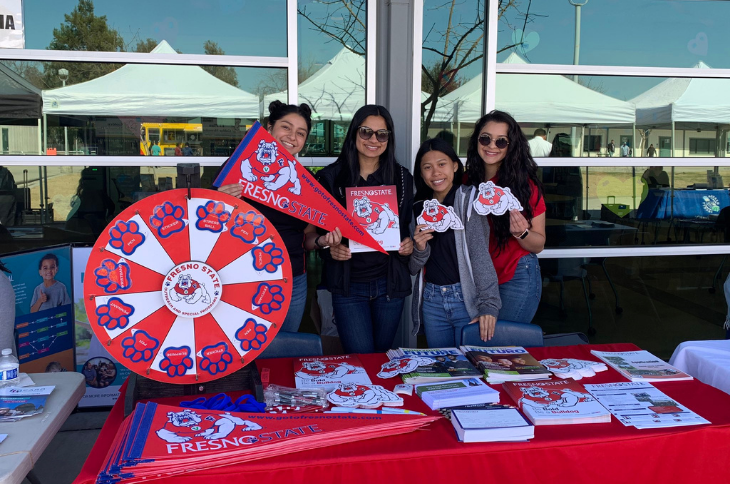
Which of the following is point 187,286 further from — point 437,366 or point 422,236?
point 422,236

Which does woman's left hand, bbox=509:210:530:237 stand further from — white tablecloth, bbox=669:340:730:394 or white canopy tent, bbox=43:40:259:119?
white canopy tent, bbox=43:40:259:119

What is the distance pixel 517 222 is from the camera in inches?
103

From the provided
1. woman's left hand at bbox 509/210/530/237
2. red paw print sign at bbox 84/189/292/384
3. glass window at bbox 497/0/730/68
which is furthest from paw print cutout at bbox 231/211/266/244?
glass window at bbox 497/0/730/68

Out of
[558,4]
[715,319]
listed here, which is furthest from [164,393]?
[715,319]

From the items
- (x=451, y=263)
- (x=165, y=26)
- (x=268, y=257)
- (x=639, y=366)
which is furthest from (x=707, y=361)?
(x=165, y=26)

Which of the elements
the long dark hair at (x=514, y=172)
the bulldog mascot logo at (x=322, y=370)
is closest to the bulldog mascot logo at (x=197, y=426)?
the bulldog mascot logo at (x=322, y=370)

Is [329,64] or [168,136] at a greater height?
[329,64]

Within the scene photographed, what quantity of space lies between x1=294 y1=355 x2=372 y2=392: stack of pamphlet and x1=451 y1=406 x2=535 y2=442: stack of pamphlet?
0.45m

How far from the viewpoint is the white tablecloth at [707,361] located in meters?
2.26

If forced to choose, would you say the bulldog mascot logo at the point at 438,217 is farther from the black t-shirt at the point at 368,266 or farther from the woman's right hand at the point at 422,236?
the black t-shirt at the point at 368,266

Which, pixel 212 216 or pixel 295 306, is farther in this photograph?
pixel 295 306

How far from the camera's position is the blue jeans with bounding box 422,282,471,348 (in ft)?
8.52

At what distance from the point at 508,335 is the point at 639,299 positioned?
2.79 meters

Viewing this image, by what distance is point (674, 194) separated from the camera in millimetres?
4641
